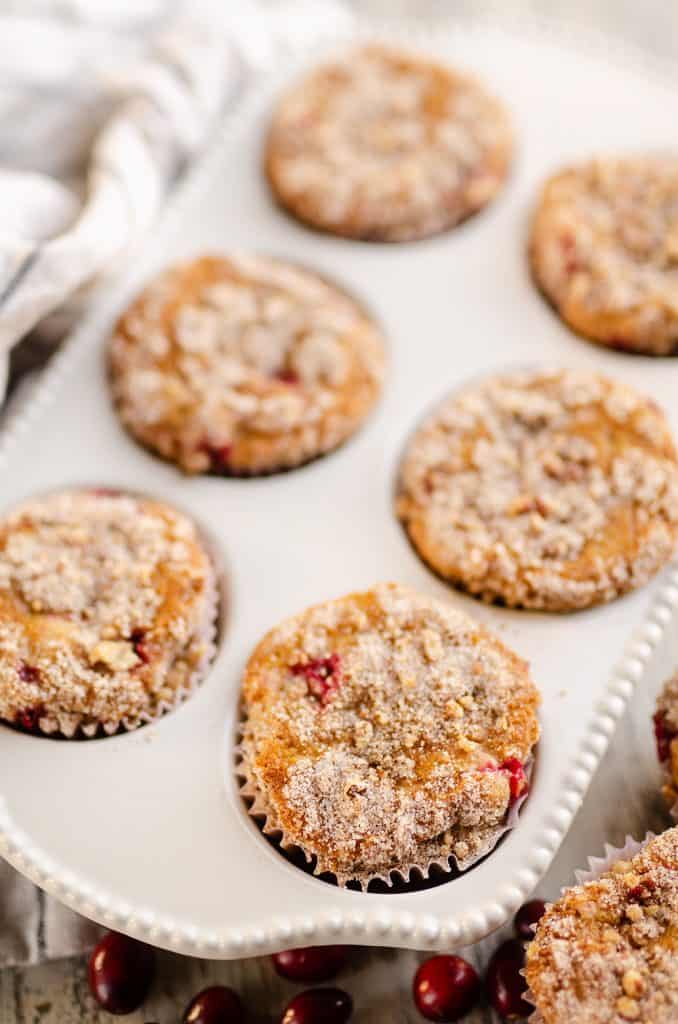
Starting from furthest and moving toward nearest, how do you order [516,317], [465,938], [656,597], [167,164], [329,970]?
[167,164] → [516,317] → [656,597] → [329,970] → [465,938]

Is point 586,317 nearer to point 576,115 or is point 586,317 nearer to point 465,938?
point 576,115

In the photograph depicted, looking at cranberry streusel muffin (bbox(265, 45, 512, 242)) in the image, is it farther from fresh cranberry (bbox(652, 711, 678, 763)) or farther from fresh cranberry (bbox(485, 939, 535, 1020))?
fresh cranberry (bbox(485, 939, 535, 1020))

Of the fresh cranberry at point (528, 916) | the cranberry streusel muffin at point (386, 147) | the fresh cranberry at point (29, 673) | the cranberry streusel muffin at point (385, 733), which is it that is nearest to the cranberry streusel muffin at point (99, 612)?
the fresh cranberry at point (29, 673)

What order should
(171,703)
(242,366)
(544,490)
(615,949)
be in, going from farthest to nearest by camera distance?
(242,366) → (544,490) → (171,703) → (615,949)

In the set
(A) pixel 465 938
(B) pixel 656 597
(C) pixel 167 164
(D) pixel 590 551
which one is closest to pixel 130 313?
(C) pixel 167 164

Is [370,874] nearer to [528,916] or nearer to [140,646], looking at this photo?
[528,916]

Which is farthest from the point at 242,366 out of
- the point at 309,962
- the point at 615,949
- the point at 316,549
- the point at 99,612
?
the point at 615,949

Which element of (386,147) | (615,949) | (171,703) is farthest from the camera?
(386,147)

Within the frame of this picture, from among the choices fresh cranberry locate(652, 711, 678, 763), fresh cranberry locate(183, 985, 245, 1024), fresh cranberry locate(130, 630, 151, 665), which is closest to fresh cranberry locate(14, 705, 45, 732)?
fresh cranberry locate(130, 630, 151, 665)
